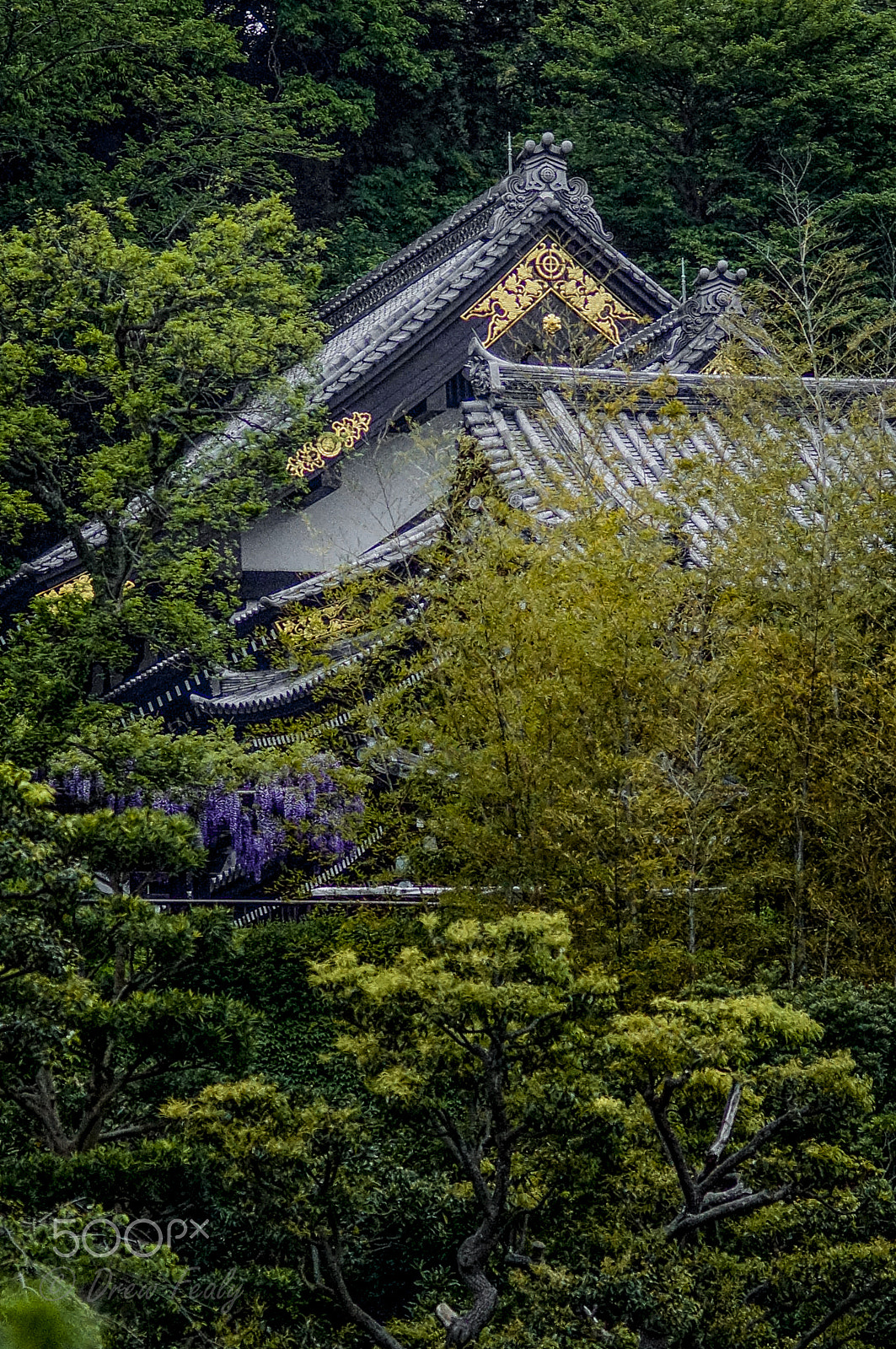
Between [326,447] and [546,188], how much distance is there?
160 inches

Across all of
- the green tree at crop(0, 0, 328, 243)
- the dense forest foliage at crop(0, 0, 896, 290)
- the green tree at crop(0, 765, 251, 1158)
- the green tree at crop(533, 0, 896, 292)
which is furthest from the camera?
the green tree at crop(533, 0, 896, 292)

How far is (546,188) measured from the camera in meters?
19.1

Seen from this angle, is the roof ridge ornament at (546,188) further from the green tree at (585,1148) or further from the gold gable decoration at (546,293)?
the green tree at (585,1148)

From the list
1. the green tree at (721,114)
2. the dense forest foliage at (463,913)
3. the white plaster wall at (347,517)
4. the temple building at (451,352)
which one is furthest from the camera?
the green tree at (721,114)

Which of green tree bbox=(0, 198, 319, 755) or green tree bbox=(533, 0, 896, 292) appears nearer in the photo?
green tree bbox=(0, 198, 319, 755)

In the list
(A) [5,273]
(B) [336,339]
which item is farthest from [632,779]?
(B) [336,339]

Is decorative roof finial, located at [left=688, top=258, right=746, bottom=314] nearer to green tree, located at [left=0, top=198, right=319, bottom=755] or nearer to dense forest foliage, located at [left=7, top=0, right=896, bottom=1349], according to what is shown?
dense forest foliage, located at [left=7, top=0, right=896, bottom=1349]

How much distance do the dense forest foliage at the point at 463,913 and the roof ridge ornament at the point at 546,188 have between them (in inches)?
202

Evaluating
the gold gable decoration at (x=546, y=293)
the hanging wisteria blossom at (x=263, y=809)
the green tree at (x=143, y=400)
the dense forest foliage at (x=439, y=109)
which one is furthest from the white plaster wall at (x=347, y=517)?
the dense forest foliage at (x=439, y=109)

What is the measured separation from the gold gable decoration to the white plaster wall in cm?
164

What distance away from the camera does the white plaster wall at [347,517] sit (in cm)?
1847

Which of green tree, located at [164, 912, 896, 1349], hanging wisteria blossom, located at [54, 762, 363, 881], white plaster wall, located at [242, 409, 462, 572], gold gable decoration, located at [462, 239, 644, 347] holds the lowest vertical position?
green tree, located at [164, 912, 896, 1349]

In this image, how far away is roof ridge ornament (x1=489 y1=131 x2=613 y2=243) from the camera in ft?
62.4

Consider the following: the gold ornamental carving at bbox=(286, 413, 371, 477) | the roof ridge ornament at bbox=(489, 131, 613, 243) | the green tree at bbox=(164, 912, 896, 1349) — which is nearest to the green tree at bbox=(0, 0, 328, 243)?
the roof ridge ornament at bbox=(489, 131, 613, 243)
